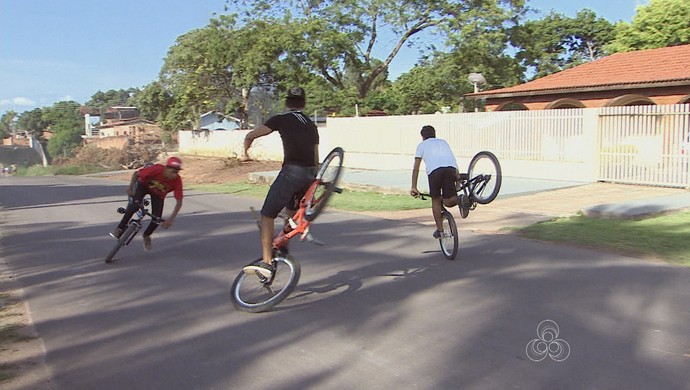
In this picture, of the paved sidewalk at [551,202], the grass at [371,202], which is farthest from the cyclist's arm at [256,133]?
the grass at [371,202]

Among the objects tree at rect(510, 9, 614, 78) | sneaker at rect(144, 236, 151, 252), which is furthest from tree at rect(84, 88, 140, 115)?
sneaker at rect(144, 236, 151, 252)

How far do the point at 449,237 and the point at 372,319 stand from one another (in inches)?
103

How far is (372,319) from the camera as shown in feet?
18.4

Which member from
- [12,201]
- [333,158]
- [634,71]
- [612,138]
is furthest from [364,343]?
[634,71]

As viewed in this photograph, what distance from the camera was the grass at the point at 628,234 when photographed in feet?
28.1

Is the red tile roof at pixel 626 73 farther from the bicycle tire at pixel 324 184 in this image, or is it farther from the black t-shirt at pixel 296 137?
the black t-shirt at pixel 296 137

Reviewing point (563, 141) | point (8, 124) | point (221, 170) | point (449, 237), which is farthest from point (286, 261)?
point (8, 124)

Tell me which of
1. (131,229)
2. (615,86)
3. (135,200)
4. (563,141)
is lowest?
(131,229)

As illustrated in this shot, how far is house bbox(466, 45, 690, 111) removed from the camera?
20.6 m

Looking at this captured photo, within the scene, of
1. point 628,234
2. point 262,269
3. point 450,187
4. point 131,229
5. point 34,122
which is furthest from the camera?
point 34,122

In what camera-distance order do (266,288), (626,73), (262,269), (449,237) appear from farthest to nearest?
(626,73) < (449,237) < (266,288) < (262,269)

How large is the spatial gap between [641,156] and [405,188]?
19.1ft

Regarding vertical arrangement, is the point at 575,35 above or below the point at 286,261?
above

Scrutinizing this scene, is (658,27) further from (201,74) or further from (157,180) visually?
(157,180)
